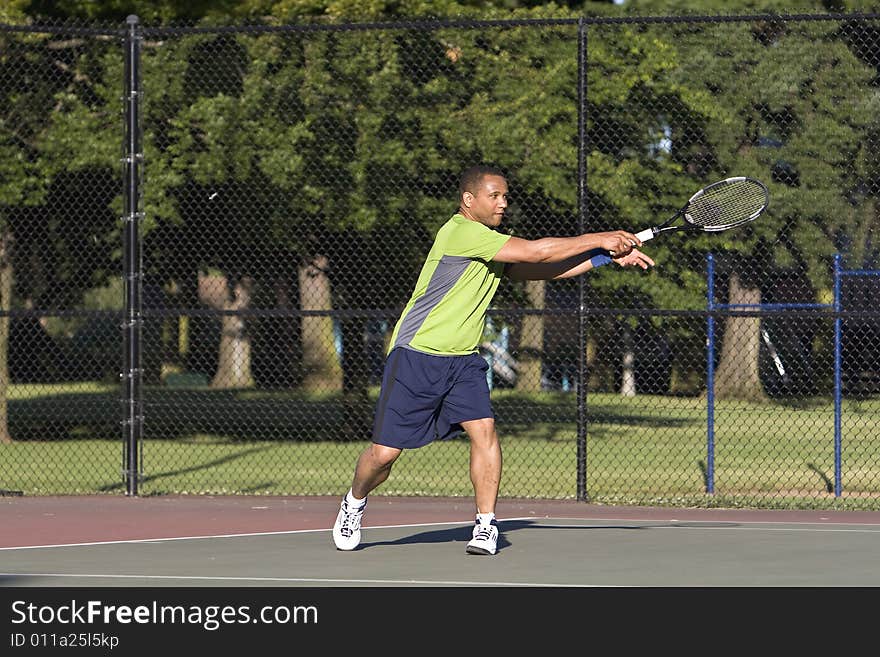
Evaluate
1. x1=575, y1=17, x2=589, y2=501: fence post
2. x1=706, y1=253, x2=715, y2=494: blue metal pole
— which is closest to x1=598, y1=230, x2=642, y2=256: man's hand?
x1=575, y1=17, x2=589, y2=501: fence post

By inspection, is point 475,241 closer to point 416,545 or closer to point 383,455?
point 383,455

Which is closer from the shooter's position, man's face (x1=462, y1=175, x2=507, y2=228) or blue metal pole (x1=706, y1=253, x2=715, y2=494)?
man's face (x1=462, y1=175, x2=507, y2=228)

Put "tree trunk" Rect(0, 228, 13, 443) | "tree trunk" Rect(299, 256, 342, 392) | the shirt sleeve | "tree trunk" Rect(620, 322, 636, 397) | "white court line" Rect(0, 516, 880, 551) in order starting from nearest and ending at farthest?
the shirt sleeve
"white court line" Rect(0, 516, 880, 551)
"tree trunk" Rect(0, 228, 13, 443)
"tree trunk" Rect(299, 256, 342, 392)
"tree trunk" Rect(620, 322, 636, 397)

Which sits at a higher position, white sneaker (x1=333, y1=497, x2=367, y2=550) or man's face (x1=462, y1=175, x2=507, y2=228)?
man's face (x1=462, y1=175, x2=507, y2=228)

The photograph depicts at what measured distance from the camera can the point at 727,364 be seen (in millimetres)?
26359

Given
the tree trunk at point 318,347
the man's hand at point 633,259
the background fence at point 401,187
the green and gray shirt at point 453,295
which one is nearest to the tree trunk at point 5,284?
the background fence at point 401,187

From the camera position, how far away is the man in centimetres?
904

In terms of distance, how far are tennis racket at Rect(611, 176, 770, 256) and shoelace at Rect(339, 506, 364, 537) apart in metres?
2.46

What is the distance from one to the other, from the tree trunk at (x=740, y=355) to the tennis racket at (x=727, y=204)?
14852 millimetres

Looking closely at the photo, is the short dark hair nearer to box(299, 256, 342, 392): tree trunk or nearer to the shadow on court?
the shadow on court

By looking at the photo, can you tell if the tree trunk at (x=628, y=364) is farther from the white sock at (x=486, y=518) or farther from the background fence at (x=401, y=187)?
the white sock at (x=486, y=518)

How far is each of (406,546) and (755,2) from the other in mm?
21265

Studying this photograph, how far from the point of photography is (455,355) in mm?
9109
